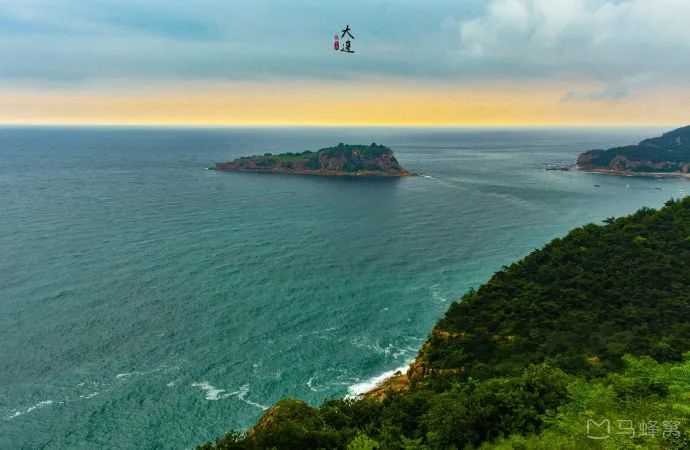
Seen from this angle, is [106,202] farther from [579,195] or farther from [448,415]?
[579,195]

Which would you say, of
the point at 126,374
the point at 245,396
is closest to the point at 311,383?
the point at 245,396

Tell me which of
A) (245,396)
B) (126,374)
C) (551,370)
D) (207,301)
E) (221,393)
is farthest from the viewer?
(207,301)

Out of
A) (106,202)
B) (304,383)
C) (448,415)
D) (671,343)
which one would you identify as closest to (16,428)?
(304,383)

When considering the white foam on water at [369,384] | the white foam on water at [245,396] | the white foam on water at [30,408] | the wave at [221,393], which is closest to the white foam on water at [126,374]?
the white foam on water at [30,408]

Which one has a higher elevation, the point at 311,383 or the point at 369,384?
the point at 369,384

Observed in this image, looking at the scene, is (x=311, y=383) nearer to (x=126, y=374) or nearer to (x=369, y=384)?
(x=369, y=384)

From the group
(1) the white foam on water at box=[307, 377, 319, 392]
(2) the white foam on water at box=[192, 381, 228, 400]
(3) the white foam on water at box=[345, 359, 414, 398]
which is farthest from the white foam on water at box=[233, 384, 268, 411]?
(3) the white foam on water at box=[345, 359, 414, 398]

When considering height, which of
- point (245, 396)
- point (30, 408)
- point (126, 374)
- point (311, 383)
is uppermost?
point (126, 374)
